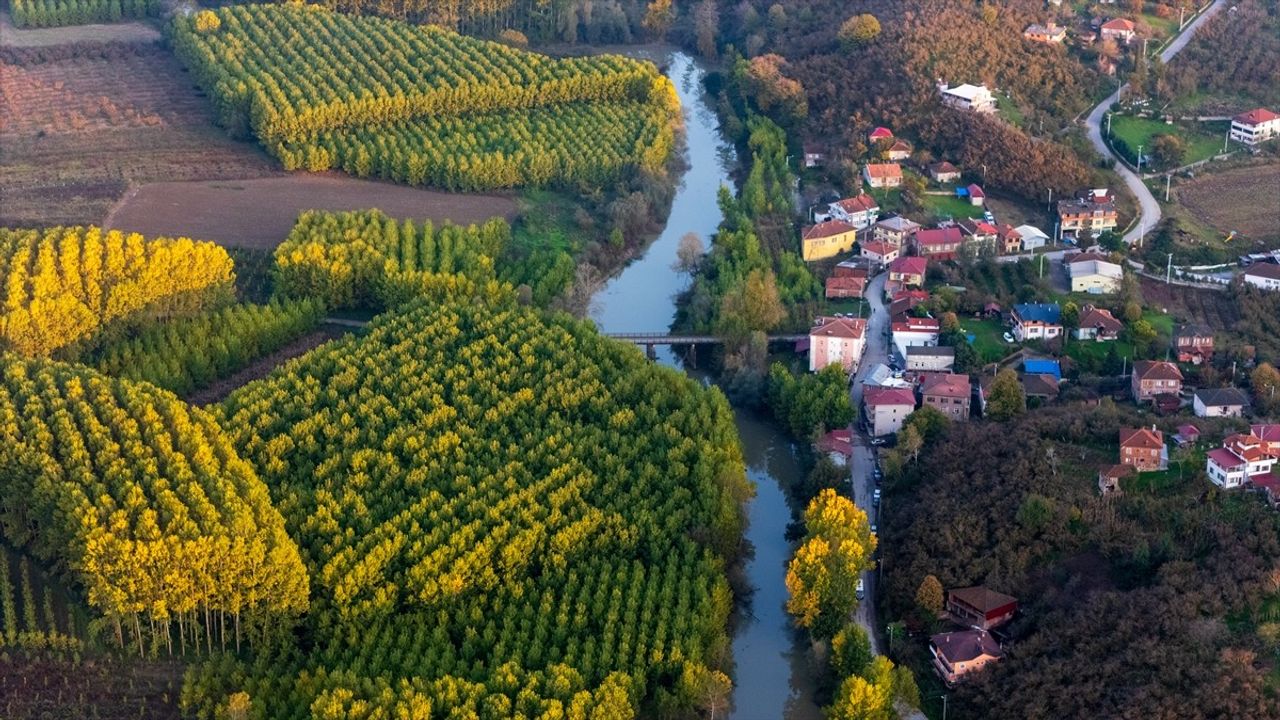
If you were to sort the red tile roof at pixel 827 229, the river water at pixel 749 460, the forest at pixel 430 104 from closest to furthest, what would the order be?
the river water at pixel 749 460
the red tile roof at pixel 827 229
the forest at pixel 430 104

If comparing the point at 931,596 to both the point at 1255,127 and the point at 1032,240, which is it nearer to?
the point at 1032,240

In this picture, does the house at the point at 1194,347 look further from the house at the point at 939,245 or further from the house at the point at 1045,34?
the house at the point at 1045,34

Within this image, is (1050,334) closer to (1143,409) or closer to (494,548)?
(1143,409)

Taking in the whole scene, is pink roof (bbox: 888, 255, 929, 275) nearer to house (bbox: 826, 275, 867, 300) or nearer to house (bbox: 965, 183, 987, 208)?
house (bbox: 826, 275, 867, 300)

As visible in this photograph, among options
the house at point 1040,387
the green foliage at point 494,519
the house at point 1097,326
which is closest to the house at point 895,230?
the house at point 1097,326

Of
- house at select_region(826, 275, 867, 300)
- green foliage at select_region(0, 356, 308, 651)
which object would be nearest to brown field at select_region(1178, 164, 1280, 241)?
house at select_region(826, 275, 867, 300)

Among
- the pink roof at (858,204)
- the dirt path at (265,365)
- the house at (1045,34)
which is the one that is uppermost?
the house at (1045,34)

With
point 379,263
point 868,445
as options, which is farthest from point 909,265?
point 379,263
